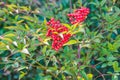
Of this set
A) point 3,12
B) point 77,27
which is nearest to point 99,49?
point 77,27

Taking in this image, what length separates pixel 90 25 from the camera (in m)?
1.79

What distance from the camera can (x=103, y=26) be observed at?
1549mm

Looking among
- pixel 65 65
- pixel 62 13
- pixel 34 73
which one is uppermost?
pixel 62 13

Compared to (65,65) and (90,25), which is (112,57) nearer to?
(65,65)

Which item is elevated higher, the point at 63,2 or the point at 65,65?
the point at 63,2

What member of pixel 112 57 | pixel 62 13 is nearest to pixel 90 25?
pixel 62 13

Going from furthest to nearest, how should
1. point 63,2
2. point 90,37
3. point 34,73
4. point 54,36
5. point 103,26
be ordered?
1. point 63,2
2. point 34,73
3. point 103,26
4. point 90,37
5. point 54,36

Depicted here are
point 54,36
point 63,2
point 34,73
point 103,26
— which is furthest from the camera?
point 63,2

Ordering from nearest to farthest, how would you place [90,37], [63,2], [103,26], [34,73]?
[90,37] < [103,26] < [34,73] < [63,2]

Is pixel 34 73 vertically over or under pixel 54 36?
under

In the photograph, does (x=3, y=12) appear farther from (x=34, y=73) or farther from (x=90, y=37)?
(x=90, y=37)

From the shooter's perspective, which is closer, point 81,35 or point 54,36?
point 54,36

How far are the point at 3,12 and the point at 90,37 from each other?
0.56 metres

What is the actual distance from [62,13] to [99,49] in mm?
397
